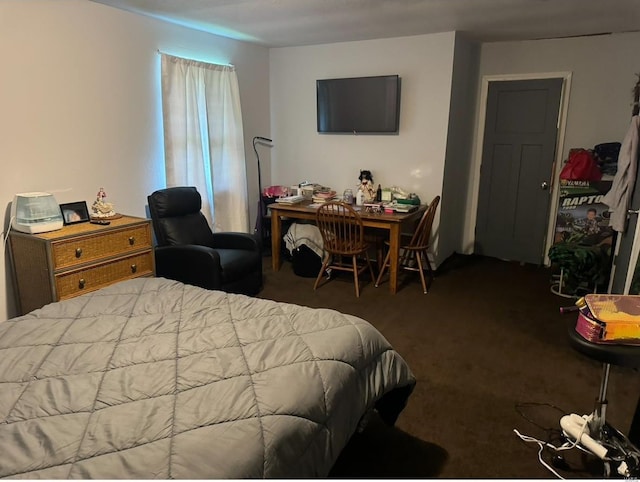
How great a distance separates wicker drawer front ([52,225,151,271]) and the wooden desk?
5.43ft

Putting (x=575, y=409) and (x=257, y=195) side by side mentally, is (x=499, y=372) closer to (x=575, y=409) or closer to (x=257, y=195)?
(x=575, y=409)

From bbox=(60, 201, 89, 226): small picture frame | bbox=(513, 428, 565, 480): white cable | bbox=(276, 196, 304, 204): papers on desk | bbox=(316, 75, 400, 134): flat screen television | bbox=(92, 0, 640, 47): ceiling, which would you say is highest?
bbox=(92, 0, 640, 47): ceiling

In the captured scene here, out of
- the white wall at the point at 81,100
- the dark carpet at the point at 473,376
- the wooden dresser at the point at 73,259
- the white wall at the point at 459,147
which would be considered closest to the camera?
the dark carpet at the point at 473,376

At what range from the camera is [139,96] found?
12.4ft

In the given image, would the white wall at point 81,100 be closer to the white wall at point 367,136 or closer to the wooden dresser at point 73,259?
the wooden dresser at point 73,259

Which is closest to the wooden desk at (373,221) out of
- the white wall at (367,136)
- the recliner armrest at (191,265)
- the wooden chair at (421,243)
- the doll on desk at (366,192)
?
the wooden chair at (421,243)

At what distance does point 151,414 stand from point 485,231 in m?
4.79

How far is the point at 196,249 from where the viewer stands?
11.7 ft

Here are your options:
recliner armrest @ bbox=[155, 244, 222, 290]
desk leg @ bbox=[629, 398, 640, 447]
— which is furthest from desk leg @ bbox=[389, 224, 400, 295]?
desk leg @ bbox=[629, 398, 640, 447]

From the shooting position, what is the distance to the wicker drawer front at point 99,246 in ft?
9.01

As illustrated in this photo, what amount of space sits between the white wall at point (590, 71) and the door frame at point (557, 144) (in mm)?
47

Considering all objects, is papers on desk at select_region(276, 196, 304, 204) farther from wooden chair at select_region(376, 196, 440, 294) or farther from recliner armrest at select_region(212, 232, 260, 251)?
wooden chair at select_region(376, 196, 440, 294)

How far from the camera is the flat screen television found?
464cm

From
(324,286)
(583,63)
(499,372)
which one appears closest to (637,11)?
(583,63)
